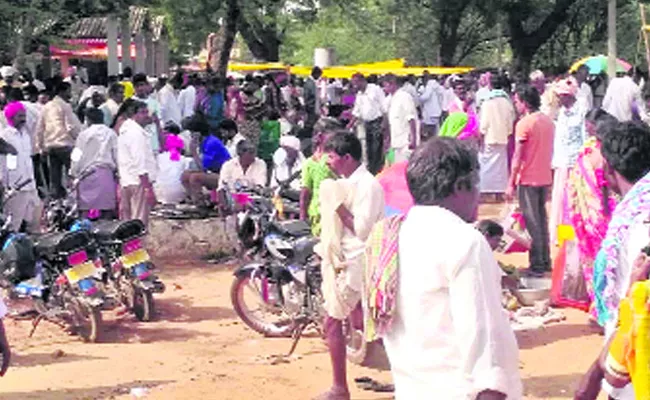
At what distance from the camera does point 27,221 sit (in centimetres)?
1034

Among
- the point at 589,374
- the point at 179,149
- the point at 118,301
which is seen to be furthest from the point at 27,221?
the point at 589,374

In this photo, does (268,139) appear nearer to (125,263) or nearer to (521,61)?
(125,263)

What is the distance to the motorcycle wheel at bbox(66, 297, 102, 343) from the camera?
8.28 meters

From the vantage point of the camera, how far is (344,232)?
258 inches

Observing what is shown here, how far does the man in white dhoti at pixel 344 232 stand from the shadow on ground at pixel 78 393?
56.3 inches

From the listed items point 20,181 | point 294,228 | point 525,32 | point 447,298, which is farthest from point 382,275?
point 525,32

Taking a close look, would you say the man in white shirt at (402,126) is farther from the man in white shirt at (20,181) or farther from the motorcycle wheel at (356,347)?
the motorcycle wheel at (356,347)

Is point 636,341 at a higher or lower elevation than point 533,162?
higher

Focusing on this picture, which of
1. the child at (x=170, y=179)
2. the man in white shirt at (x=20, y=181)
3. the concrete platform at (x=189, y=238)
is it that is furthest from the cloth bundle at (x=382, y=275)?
the child at (x=170, y=179)

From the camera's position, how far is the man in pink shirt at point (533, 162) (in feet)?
31.3

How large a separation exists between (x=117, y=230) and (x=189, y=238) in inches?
121

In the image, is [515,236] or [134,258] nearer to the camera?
[134,258]

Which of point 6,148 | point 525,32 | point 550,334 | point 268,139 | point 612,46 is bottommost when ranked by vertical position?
point 550,334

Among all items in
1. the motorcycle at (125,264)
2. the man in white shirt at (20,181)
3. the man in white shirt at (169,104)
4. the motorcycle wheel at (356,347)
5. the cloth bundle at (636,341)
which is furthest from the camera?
the man in white shirt at (169,104)
